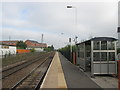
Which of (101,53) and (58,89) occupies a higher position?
(101,53)

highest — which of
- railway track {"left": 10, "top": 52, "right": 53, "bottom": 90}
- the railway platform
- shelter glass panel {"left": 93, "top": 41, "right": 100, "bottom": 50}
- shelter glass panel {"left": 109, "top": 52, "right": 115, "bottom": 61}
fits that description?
shelter glass panel {"left": 93, "top": 41, "right": 100, "bottom": 50}

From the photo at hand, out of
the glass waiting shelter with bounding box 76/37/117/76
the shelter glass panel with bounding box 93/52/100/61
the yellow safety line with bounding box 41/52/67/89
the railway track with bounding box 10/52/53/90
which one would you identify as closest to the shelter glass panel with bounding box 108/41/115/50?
the glass waiting shelter with bounding box 76/37/117/76

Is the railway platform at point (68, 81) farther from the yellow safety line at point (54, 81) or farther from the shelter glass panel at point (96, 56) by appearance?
the shelter glass panel at point (96, 56)

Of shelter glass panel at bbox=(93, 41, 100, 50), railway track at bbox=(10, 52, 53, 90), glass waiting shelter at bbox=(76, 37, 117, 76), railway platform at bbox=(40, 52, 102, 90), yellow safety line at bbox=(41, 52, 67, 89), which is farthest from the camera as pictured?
shelter glass panel at bbox=(93, 41, 100, 50)

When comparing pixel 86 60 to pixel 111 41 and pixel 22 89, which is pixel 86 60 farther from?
pixel 22 89

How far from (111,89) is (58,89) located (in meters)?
2.63

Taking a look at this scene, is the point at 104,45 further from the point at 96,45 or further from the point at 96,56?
the point at 96,56

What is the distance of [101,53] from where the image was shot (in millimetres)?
9508

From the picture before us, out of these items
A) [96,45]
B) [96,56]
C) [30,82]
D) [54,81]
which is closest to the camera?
[54,81]

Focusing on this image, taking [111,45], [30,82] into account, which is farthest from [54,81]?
[111,45]

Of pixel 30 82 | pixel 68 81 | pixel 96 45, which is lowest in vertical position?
pixel 30 82

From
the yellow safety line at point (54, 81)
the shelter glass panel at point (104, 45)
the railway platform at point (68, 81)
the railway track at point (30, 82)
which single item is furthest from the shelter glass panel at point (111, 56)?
the railway track at point (30, 82)

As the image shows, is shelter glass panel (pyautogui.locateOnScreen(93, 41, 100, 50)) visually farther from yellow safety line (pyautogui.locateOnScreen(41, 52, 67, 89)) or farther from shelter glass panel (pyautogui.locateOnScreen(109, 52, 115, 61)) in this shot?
yellow safety line (pyautogui.locateOnScreen(41, 52, 67, 89))

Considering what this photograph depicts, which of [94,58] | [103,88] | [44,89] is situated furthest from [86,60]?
[44,89]
